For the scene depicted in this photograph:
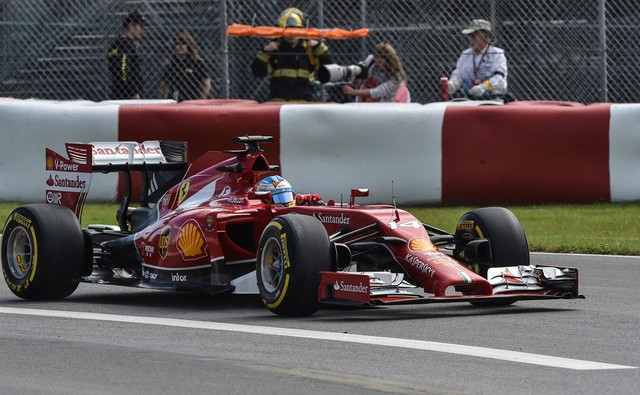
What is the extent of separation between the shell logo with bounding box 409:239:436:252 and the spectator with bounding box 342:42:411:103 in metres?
7.10

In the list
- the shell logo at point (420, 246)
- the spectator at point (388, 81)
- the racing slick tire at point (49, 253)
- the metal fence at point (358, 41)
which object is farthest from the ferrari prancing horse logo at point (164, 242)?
the metal fence at point (358, 41)

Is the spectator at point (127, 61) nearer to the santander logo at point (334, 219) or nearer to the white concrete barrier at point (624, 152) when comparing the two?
the white concrete barrier at point (624, 152)

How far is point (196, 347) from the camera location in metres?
7.26

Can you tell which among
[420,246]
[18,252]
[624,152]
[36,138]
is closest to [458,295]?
[420,246]

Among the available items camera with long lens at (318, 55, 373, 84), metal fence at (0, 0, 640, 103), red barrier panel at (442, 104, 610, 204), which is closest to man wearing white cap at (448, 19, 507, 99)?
metal fence at (0, 0, 640, 103)

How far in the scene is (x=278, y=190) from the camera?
902 cm

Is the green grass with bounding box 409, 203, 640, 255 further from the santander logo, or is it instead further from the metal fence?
the santander logo

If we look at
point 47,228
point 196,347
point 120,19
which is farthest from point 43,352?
point 120,19

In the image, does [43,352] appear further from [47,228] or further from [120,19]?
[120,19]

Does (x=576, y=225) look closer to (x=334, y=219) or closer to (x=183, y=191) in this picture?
(x=183, y=191)

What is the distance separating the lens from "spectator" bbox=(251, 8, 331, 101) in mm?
16297

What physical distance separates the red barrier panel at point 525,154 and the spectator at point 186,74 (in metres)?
3.58

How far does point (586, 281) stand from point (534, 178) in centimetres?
410

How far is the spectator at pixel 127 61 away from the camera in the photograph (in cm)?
1709
